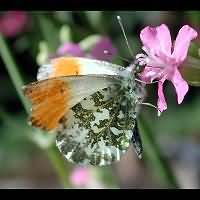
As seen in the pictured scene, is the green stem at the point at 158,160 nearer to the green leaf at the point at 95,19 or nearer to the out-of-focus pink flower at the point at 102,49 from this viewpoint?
the out-of-focus pink flower at the point at 102,49

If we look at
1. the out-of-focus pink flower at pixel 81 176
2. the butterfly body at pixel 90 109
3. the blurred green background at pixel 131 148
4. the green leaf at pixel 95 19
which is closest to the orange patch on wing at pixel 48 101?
the butterfly body at pixel 90 109

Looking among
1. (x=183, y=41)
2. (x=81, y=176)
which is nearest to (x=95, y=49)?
(x=183, y=41)

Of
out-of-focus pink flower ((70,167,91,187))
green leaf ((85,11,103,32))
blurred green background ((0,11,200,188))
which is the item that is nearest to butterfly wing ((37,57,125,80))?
green leaf ((85,11,103,32))

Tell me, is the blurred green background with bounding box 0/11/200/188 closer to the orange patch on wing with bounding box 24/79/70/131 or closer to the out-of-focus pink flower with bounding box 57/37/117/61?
the out-of-focus pink flower with bounding box 57/37/117/61
